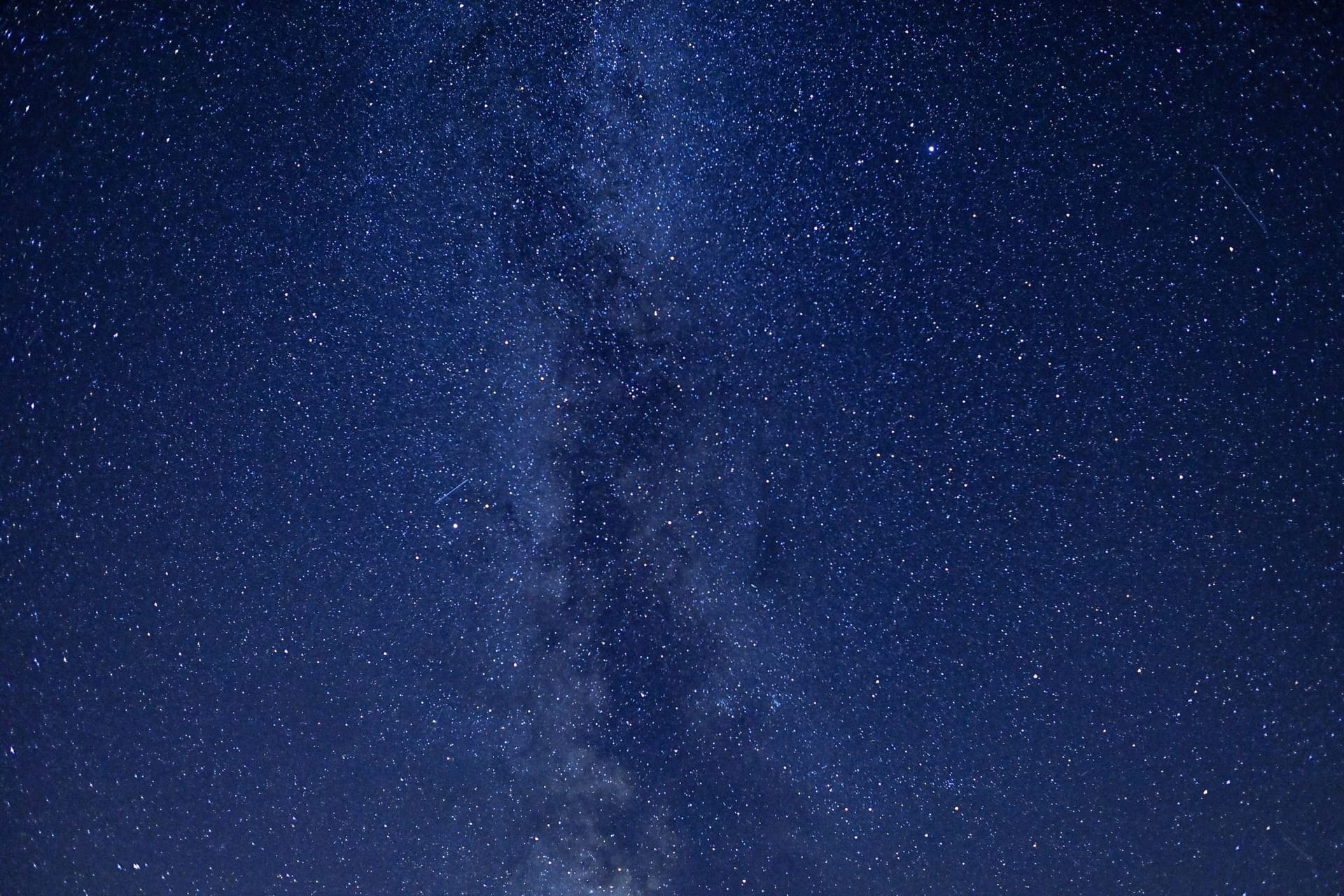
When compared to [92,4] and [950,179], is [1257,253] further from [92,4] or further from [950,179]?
[92,4]

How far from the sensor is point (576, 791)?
1.15 meters

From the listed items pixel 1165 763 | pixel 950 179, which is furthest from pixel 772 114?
pixel 1165 763

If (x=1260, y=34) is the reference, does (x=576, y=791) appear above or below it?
below

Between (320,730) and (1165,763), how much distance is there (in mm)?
1177

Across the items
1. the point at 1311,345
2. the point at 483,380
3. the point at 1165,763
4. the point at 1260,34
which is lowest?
the point at 1165,763

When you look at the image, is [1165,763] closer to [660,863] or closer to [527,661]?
[660,863]

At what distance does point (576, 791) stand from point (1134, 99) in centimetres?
118

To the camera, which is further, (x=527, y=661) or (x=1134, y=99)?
(x=527, y=661)

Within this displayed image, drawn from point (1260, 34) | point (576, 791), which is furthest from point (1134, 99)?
point (576, 791)

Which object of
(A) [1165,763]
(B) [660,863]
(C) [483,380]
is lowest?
(B) [660,863]

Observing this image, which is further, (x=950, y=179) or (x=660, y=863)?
(x=660, y=863)

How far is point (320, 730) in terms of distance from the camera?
1.13 meters

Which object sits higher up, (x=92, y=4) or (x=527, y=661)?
(x=92, y=4)

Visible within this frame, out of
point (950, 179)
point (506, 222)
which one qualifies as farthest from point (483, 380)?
point (950, 179)
